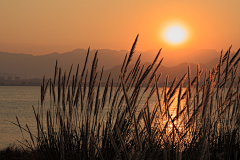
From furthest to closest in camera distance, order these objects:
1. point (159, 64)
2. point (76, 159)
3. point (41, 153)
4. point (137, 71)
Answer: point (41, 153) < point (76, 159) < point (137, 71) < point (159, 64)

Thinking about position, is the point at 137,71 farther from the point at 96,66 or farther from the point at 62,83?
the point at 62,83

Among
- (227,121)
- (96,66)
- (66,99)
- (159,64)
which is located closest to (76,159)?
(66,99)

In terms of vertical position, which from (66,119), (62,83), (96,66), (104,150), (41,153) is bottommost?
(41,153)

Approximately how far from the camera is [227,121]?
2748 mm

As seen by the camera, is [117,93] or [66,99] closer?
[117,93]

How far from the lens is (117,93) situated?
A: 2.29 m

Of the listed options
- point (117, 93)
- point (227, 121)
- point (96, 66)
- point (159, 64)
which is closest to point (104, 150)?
point (117, 93)

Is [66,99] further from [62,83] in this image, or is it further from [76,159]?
[76,159]

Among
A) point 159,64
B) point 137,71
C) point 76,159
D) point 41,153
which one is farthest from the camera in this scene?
point 41,153

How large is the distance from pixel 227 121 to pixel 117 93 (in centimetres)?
133

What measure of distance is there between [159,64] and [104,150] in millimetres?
942

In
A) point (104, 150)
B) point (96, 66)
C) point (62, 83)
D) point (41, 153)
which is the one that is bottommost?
point (41, 153)

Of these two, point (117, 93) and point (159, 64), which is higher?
point (159, 64)

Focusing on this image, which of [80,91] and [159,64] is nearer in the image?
[159,64]
